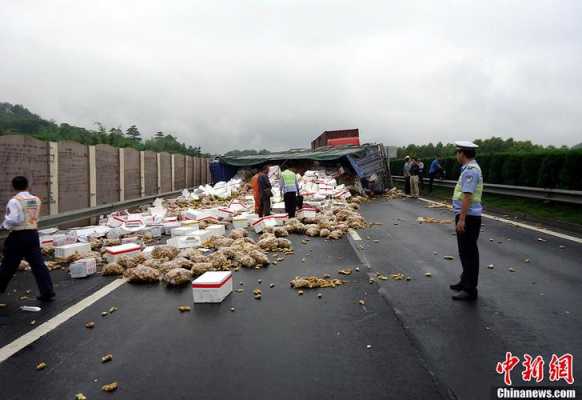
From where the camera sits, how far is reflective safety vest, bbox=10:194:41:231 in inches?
206

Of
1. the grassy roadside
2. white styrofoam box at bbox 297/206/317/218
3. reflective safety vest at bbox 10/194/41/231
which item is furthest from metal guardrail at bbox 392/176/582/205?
reflective safety vest at bbox 10/194/41/231

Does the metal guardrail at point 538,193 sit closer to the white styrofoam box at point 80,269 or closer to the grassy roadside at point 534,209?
the grassy roadside at point 534,209

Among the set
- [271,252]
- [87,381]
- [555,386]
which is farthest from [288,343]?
[271,252]

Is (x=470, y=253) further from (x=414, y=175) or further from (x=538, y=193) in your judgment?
(x=414, y=175)

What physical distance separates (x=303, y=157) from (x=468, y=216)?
58.9ft

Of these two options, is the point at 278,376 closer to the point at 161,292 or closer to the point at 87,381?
the point at 87,381

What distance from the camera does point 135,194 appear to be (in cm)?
1573

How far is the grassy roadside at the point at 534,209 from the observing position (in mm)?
10832

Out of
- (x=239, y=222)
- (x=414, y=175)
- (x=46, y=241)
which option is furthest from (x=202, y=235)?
(x=414, y=175)

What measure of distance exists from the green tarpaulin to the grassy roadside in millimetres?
6837

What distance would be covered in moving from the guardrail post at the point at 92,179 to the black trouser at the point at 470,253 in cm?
1099

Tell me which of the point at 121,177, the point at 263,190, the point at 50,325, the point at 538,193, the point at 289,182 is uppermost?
the point at 121,177

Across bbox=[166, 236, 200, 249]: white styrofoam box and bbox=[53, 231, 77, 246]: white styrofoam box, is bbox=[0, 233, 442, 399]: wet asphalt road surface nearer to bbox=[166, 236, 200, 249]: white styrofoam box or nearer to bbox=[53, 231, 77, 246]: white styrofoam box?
bbox=[166, 236, 200, 249]: white styrofoam box

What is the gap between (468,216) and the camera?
5.12 metres
